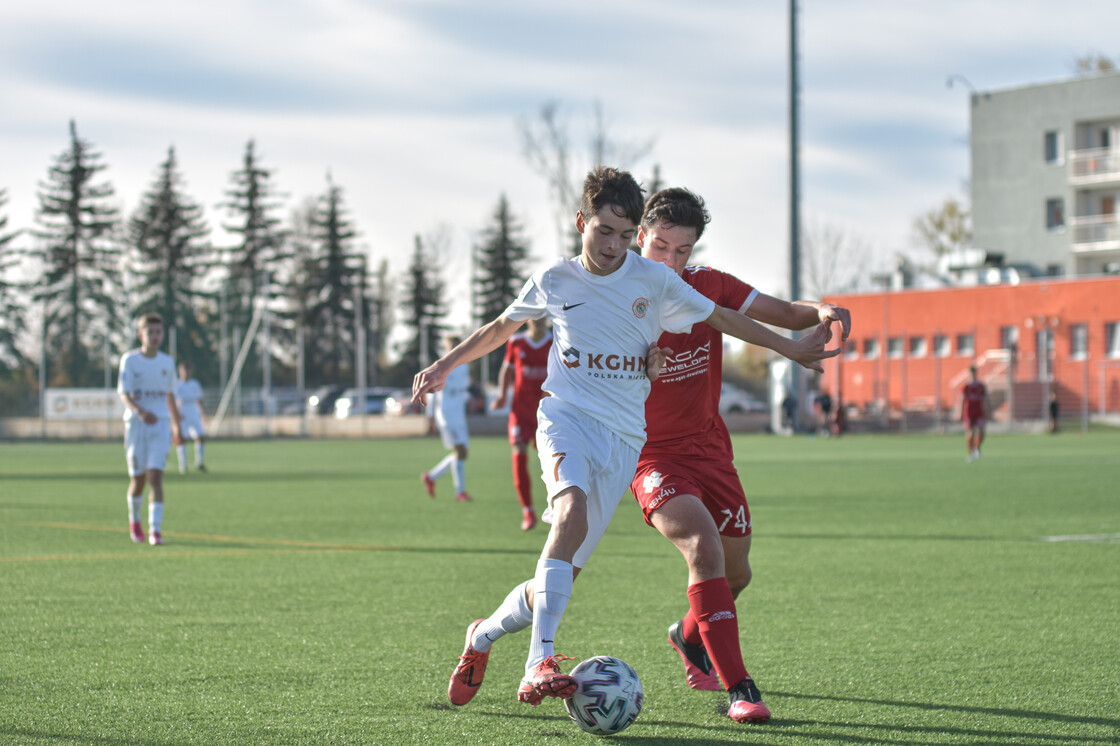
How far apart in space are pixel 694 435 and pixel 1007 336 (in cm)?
5390

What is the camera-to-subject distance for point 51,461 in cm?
2888

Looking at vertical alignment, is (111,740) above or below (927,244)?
below

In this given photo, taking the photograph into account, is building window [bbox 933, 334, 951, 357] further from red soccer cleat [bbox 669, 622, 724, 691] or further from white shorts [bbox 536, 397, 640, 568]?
white shorts [bbox 536, 397, 640, 568]

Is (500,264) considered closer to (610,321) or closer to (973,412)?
(973,412)

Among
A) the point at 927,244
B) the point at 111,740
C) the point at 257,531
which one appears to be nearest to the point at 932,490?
the point at 257,531

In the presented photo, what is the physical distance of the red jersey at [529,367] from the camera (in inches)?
494

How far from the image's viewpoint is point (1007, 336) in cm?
5516

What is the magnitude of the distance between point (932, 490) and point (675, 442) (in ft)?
43.0

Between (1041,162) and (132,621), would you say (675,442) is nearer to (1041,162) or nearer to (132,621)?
(132,621)

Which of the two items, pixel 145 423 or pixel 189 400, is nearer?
pixel 145 423

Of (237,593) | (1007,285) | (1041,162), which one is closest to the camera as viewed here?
(237,593)

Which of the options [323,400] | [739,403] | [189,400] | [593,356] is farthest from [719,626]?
[739,403]

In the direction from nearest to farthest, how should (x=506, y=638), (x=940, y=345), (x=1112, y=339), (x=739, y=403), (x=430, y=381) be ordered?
(x=430, y=381) → (x=506, y=638) → (x=1112, y=339) → (x=940, y=345) → (x=739, y=403)

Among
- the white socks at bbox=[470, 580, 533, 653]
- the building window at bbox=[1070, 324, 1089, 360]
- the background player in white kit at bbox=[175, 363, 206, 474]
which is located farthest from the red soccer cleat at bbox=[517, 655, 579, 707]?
the building window at bbox=[1070, 324, 1089, 360]
